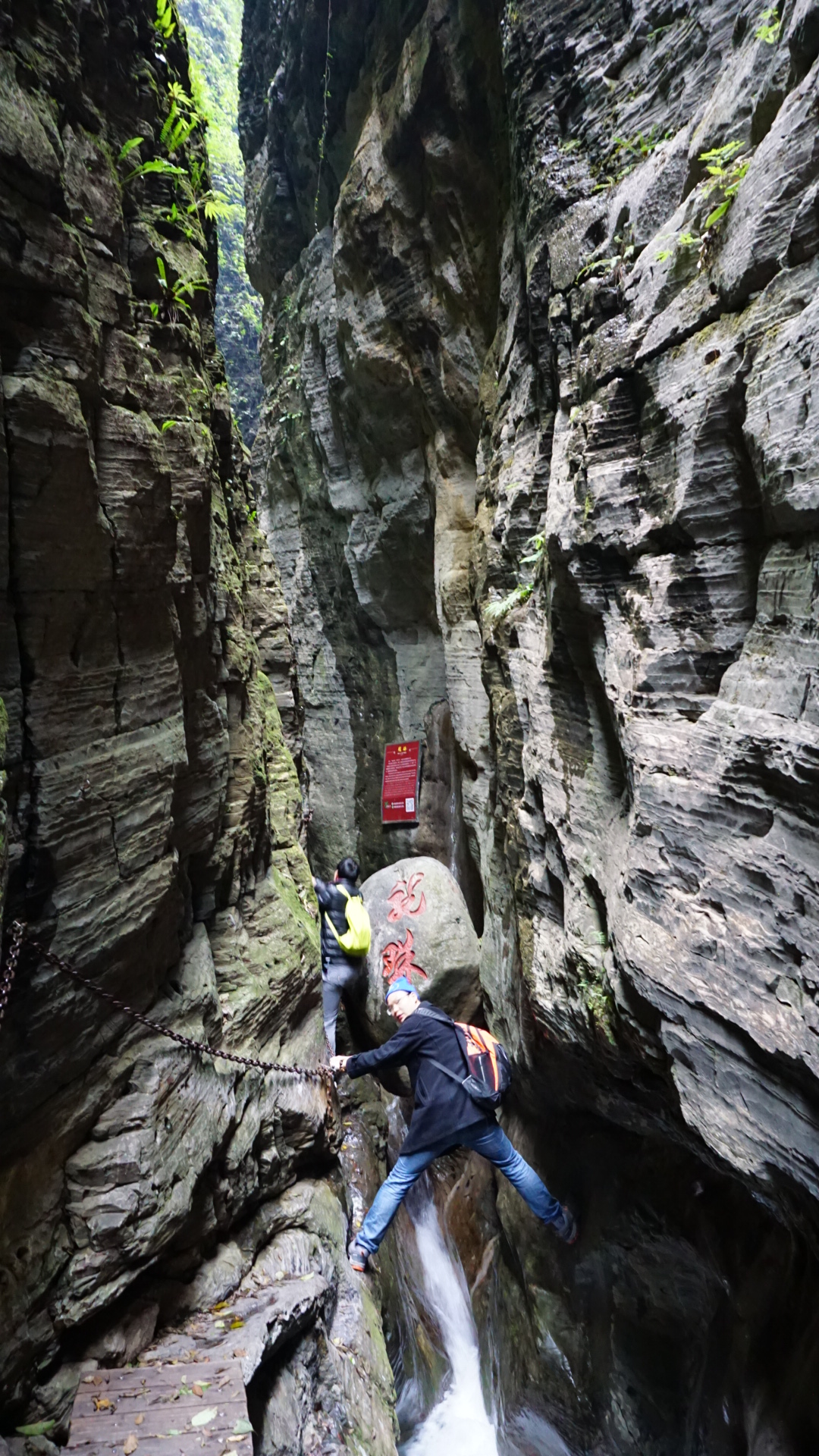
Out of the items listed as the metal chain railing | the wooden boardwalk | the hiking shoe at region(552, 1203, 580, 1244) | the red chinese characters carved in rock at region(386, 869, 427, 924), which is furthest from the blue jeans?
the red chinese characters carved in rock at region(386, 869, 427, 924)

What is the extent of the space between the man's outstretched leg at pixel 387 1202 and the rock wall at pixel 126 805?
0.49 ft

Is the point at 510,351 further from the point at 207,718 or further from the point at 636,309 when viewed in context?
the point at 207,718

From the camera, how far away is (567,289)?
4.98m

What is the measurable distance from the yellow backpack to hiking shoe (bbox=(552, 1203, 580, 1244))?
335cm

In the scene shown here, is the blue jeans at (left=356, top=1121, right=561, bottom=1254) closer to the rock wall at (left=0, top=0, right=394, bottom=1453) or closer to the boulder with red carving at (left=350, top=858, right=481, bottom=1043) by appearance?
the rock wall at (left=0, top=0, right=394, bottom=1453)

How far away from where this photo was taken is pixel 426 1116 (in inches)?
191

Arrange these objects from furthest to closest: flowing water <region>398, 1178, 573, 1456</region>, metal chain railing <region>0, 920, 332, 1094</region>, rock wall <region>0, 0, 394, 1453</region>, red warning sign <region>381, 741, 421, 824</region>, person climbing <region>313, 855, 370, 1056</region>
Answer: red warning sign <region>381, 741, 421, 824</region> < person climbing <region>313, 855, 370, 1056</region> < flowing water <region>398, 1178, 573, 1456</region> < rock wall <region>0, 0, 394, 1453</region> < metal chain railing <region>0, 920, 332, 1094</region>

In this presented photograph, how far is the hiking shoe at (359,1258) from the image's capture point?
4.88 m

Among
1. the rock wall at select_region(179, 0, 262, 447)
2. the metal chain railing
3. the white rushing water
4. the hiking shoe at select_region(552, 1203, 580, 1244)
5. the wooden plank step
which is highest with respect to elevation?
the rock wall at select_region(179, 0, 262, 447)

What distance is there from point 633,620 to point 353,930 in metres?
5.18

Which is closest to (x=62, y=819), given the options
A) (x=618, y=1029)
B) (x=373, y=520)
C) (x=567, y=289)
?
(x=618, y=1029)

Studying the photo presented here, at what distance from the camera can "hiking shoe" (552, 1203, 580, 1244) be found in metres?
5.07

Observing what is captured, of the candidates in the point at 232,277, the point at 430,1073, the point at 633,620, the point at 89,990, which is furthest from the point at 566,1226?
the point at 232,277

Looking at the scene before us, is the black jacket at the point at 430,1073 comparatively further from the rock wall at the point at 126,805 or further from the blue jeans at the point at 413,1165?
the rock wall at the point at 126,805
